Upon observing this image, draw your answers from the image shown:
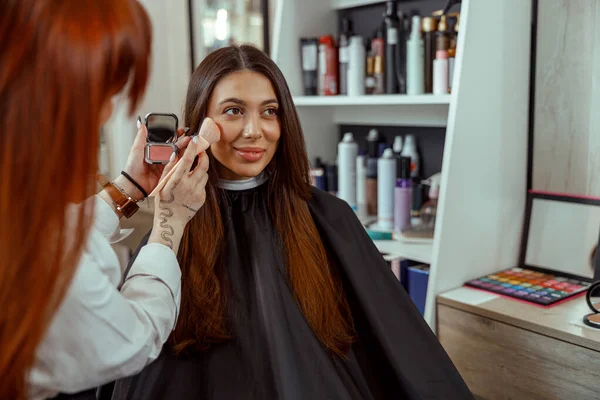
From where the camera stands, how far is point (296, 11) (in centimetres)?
204

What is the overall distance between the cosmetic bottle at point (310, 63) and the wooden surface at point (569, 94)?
742 mm

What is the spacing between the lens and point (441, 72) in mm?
1650

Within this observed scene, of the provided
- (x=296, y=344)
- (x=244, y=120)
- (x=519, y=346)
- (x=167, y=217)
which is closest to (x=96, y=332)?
(x=167, y=217)

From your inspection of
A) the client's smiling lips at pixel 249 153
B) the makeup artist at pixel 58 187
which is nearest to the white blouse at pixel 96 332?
the makeup artist at pixel 58 187

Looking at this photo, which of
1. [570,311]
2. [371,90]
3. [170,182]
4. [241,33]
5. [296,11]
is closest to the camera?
[170,182]

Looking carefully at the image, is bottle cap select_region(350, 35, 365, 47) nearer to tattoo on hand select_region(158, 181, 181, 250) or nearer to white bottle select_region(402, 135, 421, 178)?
white bottle select_region(402, 135, 421, 178)

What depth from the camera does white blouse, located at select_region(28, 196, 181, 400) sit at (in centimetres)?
70

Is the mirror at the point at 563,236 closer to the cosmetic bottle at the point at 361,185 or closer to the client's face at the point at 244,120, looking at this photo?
the cosmetic bottle at the point at 361,185

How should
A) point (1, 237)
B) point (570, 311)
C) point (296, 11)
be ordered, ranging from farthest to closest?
point (296, 11) < point (570, 311) < point (1, 237)

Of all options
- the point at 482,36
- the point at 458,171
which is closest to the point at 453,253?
the point at 458,171

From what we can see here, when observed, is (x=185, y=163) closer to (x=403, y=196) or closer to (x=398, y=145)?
(x=403, y=196)

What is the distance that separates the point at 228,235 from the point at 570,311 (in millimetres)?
813

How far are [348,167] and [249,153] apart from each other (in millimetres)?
810

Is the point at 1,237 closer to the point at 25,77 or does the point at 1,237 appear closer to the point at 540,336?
the point at 25,77
